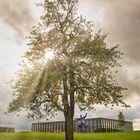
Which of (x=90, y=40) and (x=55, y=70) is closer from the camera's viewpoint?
(x=55, y=70)

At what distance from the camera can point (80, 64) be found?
3644 cm

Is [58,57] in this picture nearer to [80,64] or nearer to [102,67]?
[80,64]

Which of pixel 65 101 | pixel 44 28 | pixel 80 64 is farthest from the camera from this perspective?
pixel 44 28

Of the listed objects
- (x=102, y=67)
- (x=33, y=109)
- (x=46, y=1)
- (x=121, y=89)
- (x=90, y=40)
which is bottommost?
(x=33, y=109)

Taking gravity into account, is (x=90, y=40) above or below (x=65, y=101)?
above

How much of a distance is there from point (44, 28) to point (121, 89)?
41.6 ft

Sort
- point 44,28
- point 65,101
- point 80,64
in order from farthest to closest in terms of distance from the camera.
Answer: point 44,28, point 80,64, point 65,101

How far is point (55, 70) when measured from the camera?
3466cm

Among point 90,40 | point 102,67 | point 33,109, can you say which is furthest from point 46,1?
point 33,109

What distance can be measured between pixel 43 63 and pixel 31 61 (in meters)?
2.04

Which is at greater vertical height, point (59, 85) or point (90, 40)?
point (90, 40)

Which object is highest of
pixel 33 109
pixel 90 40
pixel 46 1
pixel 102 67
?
pixel 46 1

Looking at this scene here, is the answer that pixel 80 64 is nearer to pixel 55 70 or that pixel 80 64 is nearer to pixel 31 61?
pixel 55 70

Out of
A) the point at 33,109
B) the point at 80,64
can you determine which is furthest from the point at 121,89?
the point at 33,109
